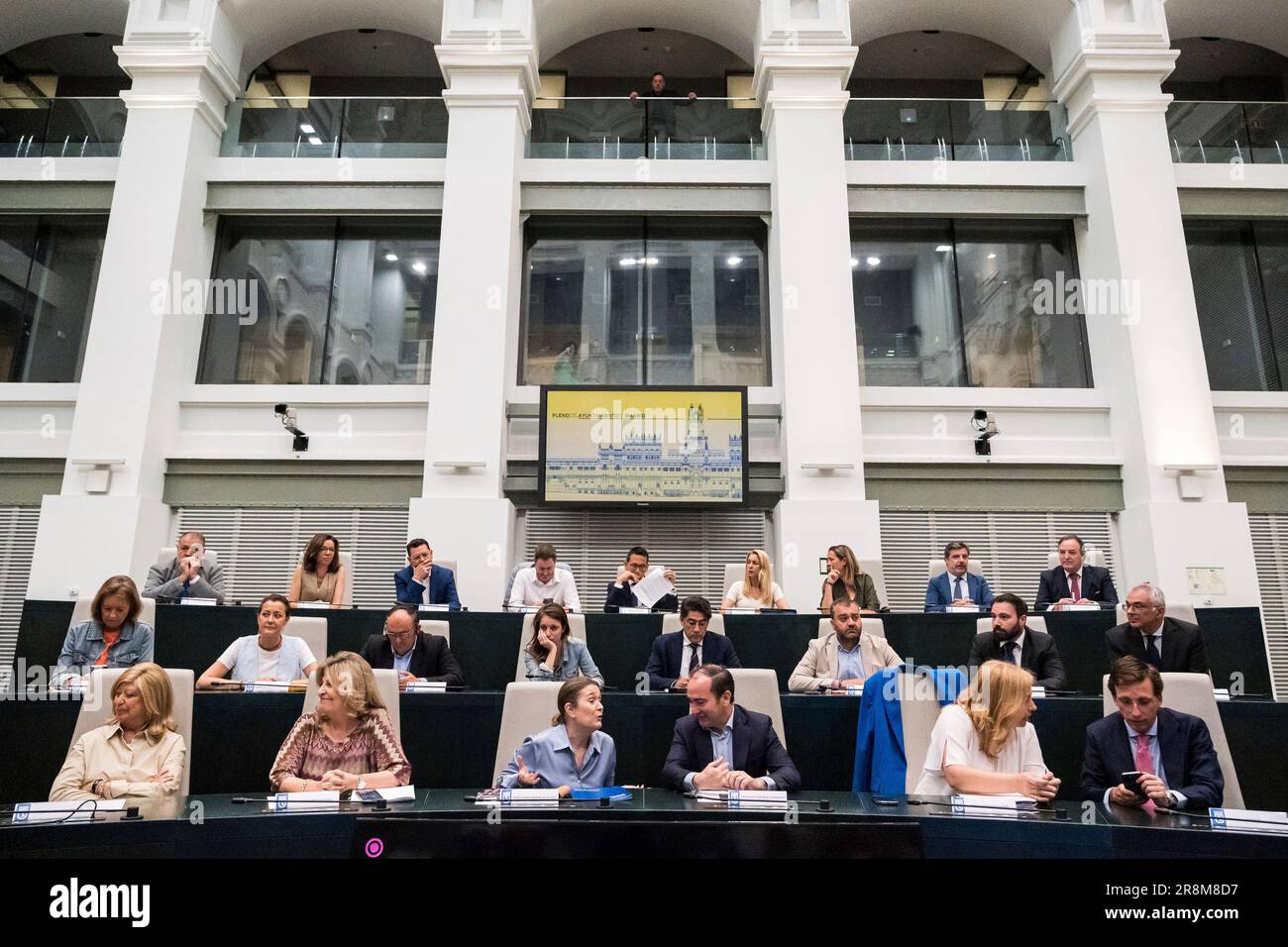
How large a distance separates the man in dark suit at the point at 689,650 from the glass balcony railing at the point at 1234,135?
376 inches

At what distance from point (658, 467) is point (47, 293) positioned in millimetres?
8276

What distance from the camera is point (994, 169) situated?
1098cm

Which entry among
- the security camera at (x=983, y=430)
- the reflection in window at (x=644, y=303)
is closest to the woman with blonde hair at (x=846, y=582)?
the security camera at (x=983, y=430)

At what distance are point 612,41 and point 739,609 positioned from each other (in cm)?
935

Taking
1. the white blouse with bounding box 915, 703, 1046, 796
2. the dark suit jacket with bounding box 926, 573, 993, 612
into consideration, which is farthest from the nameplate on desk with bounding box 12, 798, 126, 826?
the dark suit jacket with bounding box 926, 573, 993, 612

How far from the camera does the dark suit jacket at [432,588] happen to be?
7.48 m

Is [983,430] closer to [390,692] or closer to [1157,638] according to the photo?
[1157,638]

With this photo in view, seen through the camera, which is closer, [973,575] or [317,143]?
[973,575]

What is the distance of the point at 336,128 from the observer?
1129 centimetres

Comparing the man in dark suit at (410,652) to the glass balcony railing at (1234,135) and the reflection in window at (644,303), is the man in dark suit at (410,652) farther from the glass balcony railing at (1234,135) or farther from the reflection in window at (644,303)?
the glass balcony railing at (1234,135)

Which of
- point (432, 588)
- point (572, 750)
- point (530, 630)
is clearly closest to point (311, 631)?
point (530, 630)

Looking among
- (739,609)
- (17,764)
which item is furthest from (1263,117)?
(17,764)

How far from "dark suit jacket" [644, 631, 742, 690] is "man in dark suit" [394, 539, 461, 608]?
2.33 meters
